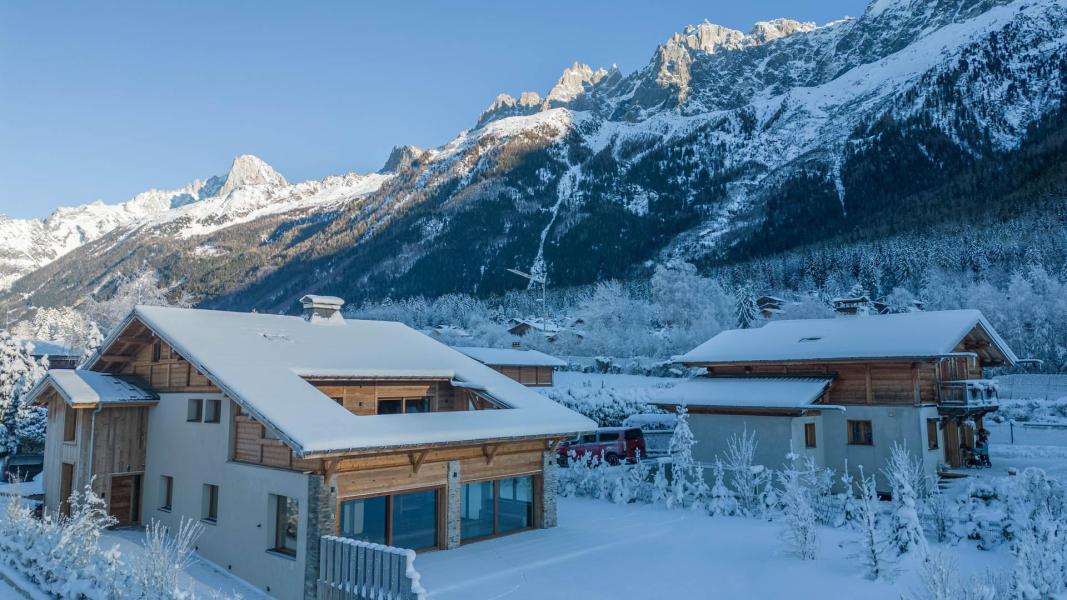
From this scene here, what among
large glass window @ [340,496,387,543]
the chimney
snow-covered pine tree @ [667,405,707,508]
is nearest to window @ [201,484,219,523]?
large glass window @ [340,496,387,543]

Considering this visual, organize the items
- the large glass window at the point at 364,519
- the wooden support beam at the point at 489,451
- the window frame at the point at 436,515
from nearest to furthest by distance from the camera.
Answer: the large glass window at the point at 364,519 < the window frame at the point at 436,515 < the wooden support beam at the point at 489,451

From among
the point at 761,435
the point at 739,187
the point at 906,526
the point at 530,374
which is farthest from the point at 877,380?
the point at 739,187

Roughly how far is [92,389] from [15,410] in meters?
20.2

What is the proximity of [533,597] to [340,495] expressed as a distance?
4177 mm

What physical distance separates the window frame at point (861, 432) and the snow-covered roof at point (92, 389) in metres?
22.2

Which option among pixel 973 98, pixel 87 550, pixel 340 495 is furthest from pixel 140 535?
pixel 973 98

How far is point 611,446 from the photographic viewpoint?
101 ft

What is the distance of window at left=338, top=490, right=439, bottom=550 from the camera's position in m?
13.9

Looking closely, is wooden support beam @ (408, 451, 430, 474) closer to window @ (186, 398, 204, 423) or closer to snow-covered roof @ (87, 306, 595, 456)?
snow-covered roof @ (87, 306, 595, 456)

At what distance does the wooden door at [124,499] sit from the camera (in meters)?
17.0

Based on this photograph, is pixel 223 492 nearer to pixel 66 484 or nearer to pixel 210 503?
pixel 210 503

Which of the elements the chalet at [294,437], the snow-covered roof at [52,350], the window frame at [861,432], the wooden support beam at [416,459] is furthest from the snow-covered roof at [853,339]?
the snow-covered roof at [52,350]

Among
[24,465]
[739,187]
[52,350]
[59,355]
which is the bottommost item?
[24,465]

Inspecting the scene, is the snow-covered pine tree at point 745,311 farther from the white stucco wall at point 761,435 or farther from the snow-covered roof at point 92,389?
the snow-covered roof at point 92,389
